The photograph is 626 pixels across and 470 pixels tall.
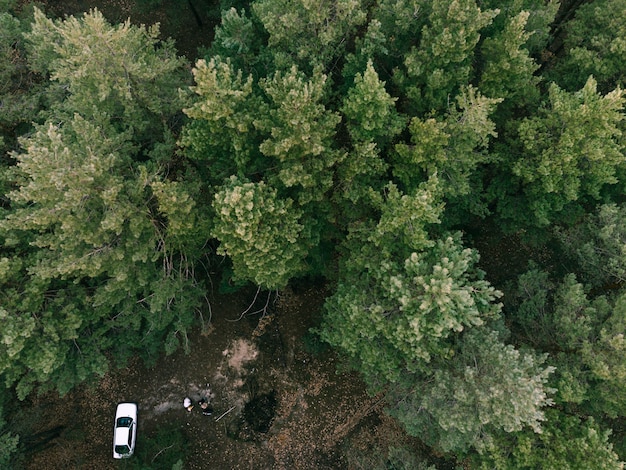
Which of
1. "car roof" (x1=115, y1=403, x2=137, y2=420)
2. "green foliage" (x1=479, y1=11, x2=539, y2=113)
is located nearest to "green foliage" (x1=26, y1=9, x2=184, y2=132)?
"green foliage" (x1=479, y1=11, x2=539, y2=113)

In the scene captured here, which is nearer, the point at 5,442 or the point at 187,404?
the point at 5,442

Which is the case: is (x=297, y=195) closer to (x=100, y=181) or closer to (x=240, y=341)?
(x=100, y=181)

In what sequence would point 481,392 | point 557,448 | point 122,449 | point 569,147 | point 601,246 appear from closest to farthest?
1. point 481,392
2. point 557,448
3. point 569,147
4. point 601,246
5. point 122,449

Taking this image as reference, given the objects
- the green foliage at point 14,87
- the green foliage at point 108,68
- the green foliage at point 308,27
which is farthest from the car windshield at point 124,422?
the green foliage at point 308,27

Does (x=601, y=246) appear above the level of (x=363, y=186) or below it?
above

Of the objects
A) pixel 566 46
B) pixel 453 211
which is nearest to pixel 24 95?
pixel 453 211

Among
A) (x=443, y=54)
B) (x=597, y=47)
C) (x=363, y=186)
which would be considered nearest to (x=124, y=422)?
(x=363, y=186)

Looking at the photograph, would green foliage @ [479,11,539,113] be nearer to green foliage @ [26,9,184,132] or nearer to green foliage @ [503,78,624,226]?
green foliage @ [503,78,624,226]

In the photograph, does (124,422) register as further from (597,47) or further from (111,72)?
(597,47)
